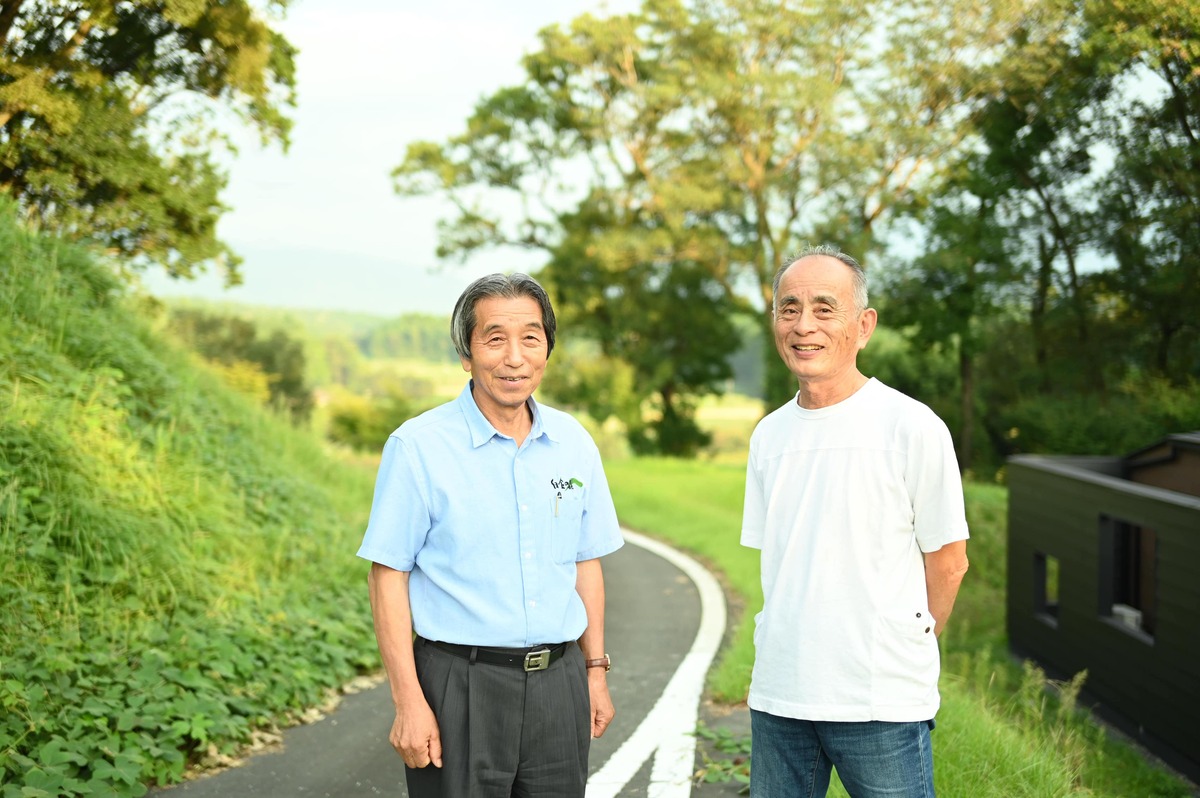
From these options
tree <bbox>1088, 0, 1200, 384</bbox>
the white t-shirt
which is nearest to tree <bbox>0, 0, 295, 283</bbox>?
the white t-shirt

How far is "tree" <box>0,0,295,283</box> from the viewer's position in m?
13.0

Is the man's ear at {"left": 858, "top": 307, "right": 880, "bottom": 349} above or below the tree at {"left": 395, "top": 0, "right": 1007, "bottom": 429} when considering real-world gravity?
below

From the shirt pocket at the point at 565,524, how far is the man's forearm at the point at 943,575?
102 cm

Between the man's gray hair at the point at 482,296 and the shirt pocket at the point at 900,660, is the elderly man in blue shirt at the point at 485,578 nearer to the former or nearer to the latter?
the man's gray hair at the point at 482,296

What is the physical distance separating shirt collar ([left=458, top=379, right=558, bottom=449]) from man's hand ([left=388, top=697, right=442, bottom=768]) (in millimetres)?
731

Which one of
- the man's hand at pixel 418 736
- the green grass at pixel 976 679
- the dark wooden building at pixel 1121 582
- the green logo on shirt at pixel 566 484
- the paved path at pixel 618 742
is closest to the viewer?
the man's hand at pixel 418 736

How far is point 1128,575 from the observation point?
Result: 1191 cm

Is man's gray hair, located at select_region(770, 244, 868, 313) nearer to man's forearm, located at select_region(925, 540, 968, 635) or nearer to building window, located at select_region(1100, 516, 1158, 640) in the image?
man's forearm, located at select_region(925, 540, 968, 635)

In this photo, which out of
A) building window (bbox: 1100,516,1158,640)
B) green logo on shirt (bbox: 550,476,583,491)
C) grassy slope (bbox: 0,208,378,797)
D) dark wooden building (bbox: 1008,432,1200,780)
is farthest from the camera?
building window (bbox: 1100,516,1158,640)

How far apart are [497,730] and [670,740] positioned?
347 centimetres

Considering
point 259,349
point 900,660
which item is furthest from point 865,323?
point 259,349

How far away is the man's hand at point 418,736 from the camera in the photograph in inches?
111

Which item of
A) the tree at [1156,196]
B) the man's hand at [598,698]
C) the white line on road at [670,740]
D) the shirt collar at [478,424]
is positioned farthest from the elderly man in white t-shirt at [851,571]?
the tree at [1156,196]

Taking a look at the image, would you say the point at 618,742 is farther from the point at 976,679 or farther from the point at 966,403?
the point at 966,403
